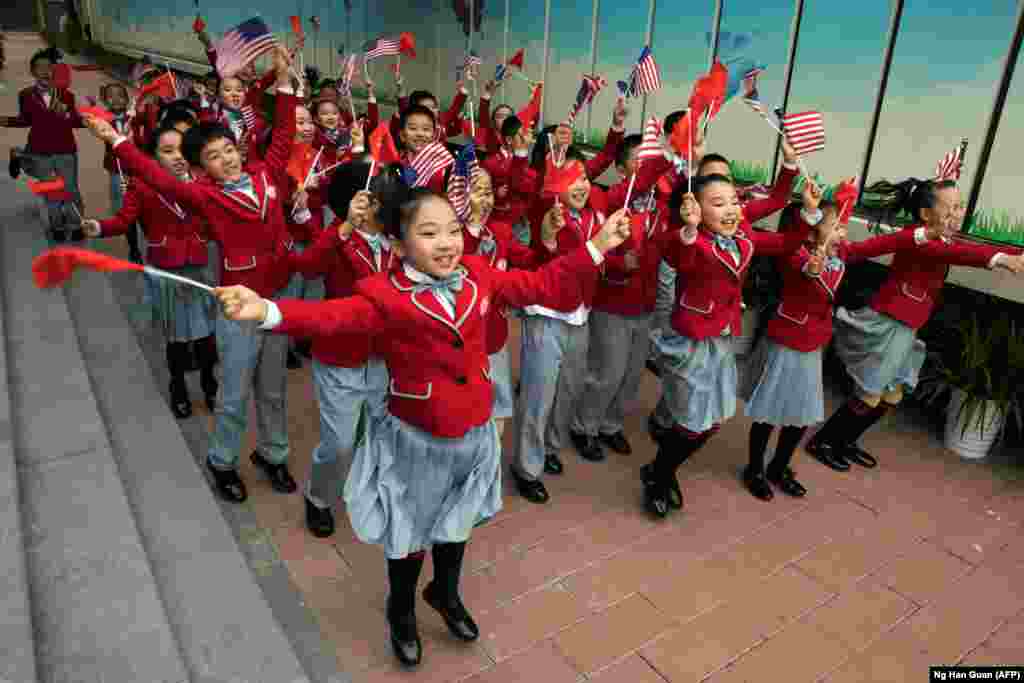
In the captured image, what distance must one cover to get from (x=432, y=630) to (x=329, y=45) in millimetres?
10375

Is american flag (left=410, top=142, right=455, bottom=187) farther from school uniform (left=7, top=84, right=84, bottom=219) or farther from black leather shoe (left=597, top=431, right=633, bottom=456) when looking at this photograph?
school uniform (left=7, top=84, right=84, bottom=219)

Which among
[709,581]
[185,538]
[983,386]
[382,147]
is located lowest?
[709,581]

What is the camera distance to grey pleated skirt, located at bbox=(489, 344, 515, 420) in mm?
3375

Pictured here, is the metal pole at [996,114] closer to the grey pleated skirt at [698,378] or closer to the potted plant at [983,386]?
the potted plant at [983,386]

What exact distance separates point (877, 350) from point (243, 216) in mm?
3218

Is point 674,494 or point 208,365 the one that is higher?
point 208,365

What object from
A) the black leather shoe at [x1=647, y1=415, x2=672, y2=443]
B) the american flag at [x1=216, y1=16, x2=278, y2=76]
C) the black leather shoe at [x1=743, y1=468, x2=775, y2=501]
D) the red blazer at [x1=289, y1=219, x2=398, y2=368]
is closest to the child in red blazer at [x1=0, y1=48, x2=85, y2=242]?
the american flag at [x1=216, y1=16, x2=278, y2=76]

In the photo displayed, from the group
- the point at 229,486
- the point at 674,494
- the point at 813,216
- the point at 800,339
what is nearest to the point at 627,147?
the point at 813,216

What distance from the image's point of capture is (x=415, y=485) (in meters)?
2.44

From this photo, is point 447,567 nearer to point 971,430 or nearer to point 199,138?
point 199,138

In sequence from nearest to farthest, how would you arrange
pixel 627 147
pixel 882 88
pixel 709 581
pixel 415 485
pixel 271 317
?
1. pixel 271 317
2. pixel 415 485
3. pixel 709 581
4. pixel 627 147
5. pixel 882 88

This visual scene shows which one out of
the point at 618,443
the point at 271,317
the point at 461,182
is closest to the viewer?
the point at 271,317

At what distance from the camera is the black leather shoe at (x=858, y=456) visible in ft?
13.8

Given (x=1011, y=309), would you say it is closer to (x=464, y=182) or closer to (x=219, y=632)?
(x=464, y=182)
